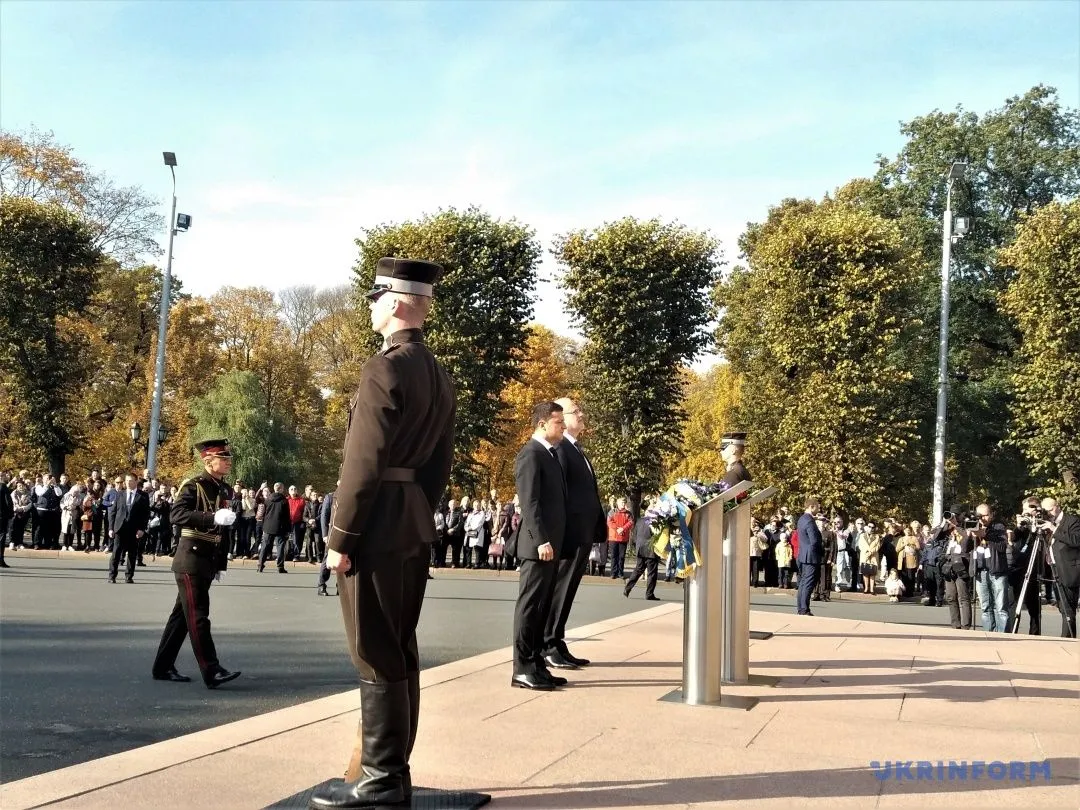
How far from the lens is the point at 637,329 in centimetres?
3244

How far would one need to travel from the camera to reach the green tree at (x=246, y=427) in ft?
148

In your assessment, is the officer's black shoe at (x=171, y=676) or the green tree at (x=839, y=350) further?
the green tree at (x=839, y=350)

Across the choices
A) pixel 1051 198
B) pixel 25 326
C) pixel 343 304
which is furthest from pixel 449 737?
pixel 343 304

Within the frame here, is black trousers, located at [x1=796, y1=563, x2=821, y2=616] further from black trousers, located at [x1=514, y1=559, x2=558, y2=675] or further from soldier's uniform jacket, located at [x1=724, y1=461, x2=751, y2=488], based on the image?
black trousers, located at [x1=514, y1=559, x2=558, y2=675]

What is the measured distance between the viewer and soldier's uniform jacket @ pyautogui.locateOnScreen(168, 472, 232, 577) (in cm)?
791

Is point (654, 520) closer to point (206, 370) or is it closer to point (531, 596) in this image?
point (531, 596)

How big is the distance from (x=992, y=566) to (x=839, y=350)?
1799 centimetres

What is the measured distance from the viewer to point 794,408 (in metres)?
32.6

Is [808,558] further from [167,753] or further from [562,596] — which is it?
[167,753]

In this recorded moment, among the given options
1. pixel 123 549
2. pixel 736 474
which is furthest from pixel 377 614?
pixel 123 549

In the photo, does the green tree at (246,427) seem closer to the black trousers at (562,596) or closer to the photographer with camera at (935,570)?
the photographer with camera at (935,570)

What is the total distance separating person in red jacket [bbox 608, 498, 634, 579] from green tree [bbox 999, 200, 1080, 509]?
14.7m

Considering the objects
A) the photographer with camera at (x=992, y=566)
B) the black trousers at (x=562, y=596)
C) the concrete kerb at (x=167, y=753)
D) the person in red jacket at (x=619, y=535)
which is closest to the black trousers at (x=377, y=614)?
the concrete kerb at (x=167, y=753)

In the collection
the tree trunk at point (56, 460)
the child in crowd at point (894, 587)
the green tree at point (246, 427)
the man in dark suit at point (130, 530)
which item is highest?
the green tree at point (246, 427)
